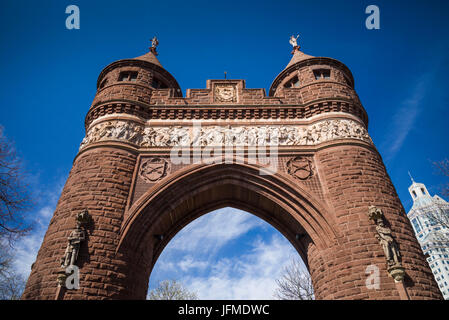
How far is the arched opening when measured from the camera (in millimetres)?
8344

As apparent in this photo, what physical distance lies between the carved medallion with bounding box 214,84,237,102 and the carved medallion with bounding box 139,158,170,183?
3754mm

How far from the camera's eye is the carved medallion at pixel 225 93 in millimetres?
11820

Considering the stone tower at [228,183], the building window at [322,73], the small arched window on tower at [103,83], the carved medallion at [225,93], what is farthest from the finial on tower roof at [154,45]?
the building window at [322,73]

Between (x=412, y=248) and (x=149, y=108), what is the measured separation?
391 inches

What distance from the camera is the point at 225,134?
34.7 feet

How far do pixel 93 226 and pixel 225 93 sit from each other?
731 centimetres

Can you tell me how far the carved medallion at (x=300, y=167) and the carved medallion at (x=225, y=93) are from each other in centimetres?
375

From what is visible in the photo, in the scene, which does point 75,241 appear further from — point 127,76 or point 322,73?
point 322,73

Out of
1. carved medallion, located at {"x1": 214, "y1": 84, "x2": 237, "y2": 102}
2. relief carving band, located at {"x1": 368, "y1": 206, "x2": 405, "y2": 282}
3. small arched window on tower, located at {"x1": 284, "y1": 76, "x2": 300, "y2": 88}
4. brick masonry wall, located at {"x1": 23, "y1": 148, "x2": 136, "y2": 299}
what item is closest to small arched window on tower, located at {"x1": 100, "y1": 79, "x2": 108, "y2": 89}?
brick masonry wall, located at {"x1": 23, "y1": 148, "x2": 136, "y2": 299}

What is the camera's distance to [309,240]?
9336mm

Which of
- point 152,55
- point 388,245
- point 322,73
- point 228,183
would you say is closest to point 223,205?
point 228,183

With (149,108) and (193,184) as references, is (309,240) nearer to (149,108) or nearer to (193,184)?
(193,184)

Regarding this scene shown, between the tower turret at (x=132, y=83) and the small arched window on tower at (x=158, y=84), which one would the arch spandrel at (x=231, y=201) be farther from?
the small arched window on tower at (x=158, y=84)
